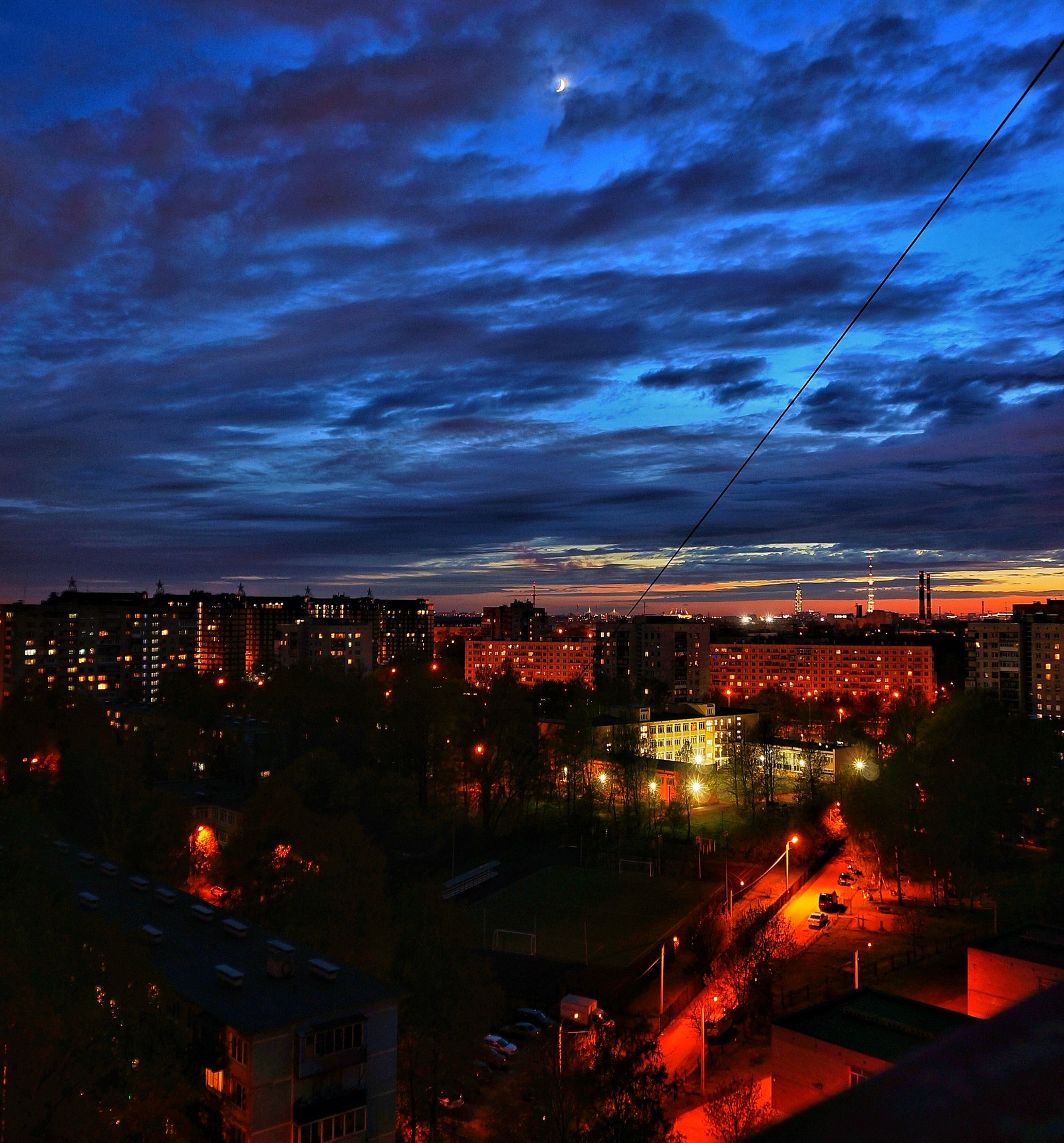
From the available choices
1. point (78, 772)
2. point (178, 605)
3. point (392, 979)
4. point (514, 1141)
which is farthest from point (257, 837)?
point (178, 605)

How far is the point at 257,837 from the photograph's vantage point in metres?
9.73

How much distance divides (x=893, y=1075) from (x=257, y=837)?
10135 millimetres

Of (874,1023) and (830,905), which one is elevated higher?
(874,1023)

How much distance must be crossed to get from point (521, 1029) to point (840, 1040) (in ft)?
12.5

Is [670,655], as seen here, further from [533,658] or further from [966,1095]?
→ [966,1095]

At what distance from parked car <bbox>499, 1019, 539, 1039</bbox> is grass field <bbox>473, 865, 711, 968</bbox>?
1734mm

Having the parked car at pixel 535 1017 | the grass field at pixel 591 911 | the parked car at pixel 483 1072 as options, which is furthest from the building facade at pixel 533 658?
the parked car at pixel 483 1072

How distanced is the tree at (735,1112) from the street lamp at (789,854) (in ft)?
25.7

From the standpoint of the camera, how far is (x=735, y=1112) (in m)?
6.86

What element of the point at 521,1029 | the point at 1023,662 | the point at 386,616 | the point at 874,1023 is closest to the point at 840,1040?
the point at 874,1023

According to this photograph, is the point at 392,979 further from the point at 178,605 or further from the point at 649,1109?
the point at 178,605

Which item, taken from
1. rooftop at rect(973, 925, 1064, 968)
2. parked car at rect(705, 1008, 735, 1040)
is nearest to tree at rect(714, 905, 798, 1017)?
parked car at rect(705, 1008, 735, 1040)

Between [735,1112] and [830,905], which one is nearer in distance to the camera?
[735,1112]

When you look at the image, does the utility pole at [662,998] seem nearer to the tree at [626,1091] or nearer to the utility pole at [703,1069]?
the utility pole at [703,1069]
